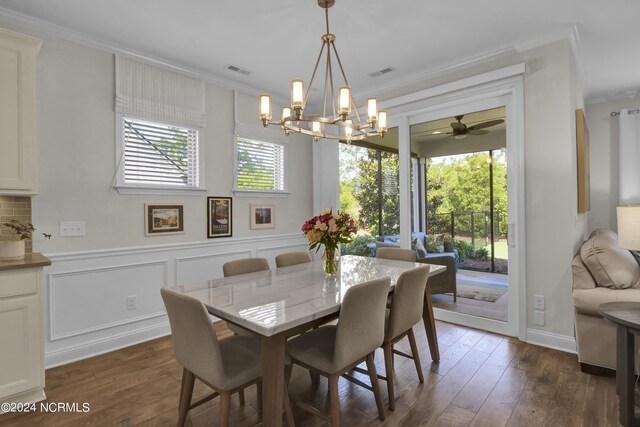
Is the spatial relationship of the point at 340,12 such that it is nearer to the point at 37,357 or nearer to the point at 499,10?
Result: the point at 499,10

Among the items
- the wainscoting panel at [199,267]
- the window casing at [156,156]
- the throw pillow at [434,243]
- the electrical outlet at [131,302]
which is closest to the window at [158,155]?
the window casing at [156,156]

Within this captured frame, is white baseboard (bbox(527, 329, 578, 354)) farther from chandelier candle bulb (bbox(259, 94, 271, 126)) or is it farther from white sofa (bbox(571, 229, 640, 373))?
chandelier candle bulb (bbox(259, 94, 271, 126))

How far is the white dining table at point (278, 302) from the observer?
160 centimetres

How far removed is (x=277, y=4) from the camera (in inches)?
99.7

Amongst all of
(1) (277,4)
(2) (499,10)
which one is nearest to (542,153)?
(2) (499,10)

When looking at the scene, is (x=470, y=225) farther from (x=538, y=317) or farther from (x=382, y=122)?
(x=382, y=122)

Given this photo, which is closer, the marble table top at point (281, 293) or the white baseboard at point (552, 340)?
the marble table top at point (281, 293)

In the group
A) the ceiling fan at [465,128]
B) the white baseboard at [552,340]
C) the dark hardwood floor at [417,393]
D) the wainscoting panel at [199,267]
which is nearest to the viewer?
the dark hardwood floor at [417,393]

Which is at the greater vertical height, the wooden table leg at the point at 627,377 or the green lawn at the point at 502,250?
the green lawn at the point at 502,250

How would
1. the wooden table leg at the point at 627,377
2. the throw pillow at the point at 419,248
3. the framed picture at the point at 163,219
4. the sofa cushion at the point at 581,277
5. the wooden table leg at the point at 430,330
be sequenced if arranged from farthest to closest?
the throw pillow at the point at 419,248 < the framed picture at the point at 163,219 < the wooden table leg at the point at 430,330 < the sofa cushion at the point at 581,277 < the wooden table leg at the point at 627,377

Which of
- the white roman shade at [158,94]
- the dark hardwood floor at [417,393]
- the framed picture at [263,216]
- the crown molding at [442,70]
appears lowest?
the dark hardwood floor at [417,393]

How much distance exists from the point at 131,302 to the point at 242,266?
1370 mm

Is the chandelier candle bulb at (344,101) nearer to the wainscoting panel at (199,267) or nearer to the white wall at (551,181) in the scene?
the white wall at (551,181)

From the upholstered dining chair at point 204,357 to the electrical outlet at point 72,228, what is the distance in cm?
178
